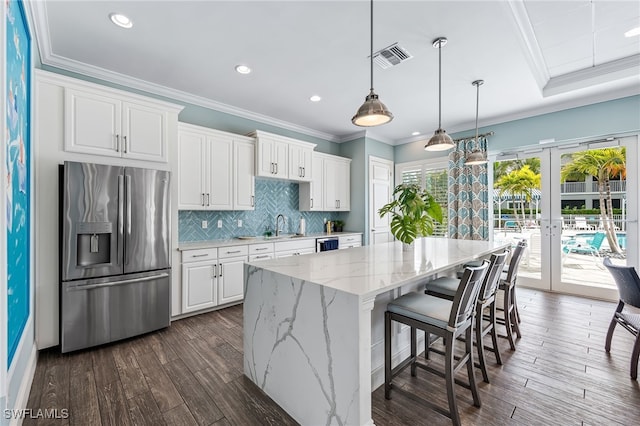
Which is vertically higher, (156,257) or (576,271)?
(156,257)

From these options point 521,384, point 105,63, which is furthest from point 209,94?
point 521,384

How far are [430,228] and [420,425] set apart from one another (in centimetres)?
163

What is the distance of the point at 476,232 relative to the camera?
16.0ft

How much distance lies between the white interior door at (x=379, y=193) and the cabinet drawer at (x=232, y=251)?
2688mm

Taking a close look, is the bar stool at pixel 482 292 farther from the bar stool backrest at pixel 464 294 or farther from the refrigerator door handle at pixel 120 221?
the refrigerator door handle at pixel 120 221

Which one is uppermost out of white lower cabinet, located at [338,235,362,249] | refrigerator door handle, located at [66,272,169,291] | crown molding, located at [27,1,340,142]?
crown molding, located at [27,1,340,142]

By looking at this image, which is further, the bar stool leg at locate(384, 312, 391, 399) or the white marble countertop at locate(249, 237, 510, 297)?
the bar stool leg at locate(384, 312, 391, 399)

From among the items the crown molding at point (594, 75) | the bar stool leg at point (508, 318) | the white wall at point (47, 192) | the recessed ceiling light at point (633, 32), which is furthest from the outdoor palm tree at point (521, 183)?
the white wall at point (47, 192)

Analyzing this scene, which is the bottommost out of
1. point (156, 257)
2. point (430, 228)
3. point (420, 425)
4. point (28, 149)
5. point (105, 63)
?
point (420, 425)

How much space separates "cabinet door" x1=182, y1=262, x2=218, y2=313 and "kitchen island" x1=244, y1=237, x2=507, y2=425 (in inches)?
60.5

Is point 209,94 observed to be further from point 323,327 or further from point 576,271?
point 576,271

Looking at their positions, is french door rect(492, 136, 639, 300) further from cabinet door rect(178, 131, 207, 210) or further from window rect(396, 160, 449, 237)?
cabinet door rect(178, 131, 207, 210)

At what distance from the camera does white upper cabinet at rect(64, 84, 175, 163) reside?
8.64 ft

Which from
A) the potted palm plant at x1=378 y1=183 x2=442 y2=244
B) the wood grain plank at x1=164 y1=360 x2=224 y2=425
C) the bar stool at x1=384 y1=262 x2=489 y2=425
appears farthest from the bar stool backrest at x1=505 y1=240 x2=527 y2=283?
the wood grain plank at x1=164 y1=360 x2=224 y2=425
